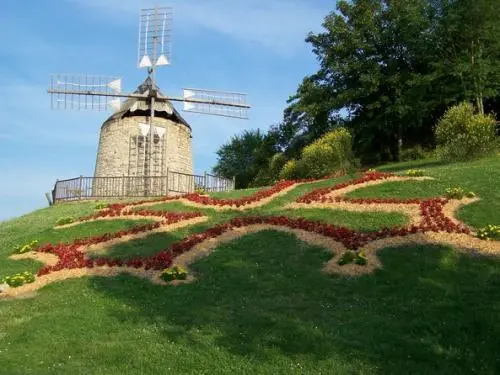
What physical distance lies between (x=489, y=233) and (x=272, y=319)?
721 centimetres

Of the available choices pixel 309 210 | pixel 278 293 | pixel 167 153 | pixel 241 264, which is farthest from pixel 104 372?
pixel 167 153

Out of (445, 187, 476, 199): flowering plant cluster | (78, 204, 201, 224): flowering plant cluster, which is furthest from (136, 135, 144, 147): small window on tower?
(445, 187, 476, 199): flowering plant cluster

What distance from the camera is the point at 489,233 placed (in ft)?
52.4

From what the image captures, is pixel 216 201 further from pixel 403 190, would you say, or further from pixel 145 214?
pixel 403 190

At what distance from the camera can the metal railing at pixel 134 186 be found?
35062 mm

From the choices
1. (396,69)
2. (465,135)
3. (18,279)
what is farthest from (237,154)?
(18,279)

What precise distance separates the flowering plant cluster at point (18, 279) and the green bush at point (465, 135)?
70.0 feet

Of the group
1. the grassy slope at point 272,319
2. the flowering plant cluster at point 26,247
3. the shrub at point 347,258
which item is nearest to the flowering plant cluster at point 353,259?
the shrub at point 347,258

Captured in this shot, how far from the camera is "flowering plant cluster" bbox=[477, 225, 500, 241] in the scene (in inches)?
623

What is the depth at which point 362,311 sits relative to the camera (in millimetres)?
12195

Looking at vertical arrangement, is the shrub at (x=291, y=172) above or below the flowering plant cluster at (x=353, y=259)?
above

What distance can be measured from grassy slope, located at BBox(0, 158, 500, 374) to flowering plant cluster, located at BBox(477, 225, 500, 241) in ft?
3.99

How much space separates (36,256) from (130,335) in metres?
9.25

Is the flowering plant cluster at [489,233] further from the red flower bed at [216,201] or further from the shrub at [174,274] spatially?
the red flower bed at [216,201]
